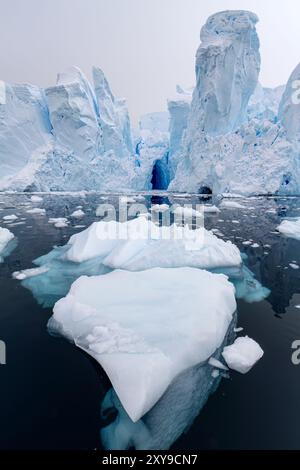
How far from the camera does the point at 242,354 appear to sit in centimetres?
265

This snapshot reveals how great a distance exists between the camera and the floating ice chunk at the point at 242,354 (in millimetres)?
2535

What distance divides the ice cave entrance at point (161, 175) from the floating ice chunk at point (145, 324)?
1105 inches

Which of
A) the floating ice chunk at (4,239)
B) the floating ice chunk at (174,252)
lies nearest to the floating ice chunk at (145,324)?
the floating ice chunk at (174,252)

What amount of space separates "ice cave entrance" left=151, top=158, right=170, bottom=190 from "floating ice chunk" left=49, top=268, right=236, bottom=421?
28.1 m

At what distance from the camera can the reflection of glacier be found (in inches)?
72.3

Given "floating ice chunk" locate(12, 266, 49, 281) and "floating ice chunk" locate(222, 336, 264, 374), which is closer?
"floating ice chunk" locate(222, 336, 264, 374)

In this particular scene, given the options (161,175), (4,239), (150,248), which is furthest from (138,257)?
(161,175)

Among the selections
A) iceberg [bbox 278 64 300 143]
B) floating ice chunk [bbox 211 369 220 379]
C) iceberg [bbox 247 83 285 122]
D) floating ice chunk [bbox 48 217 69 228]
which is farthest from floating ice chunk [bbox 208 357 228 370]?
iceberg [bbox 247 83 285 122]

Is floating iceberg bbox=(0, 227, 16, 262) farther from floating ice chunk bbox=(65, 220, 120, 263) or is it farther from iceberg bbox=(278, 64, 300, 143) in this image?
iceberg bbox=(278, 64, 300, 143)

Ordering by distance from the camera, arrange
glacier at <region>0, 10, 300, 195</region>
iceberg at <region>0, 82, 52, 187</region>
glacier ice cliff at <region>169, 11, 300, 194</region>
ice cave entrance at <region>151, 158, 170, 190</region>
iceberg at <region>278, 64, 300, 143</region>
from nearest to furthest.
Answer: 1. iceberg at <region>278, 64, 300, 143</region>
2. glacier ice cliff at <region>169, 11, 300, 194</region>
3. glacier at <region>0, 10, 300, 195</region>
4. iceberg at <region>0, 82, 52, 187</region>
5. ice cave entrance at <region>151, 158, 170, 190</region>

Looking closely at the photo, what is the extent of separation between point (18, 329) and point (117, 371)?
5.28 ft

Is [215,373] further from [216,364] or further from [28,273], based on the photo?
[28,273]

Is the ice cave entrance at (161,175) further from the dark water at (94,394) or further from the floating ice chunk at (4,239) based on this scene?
the dark water at (94,394)

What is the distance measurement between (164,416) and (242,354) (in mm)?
1034
